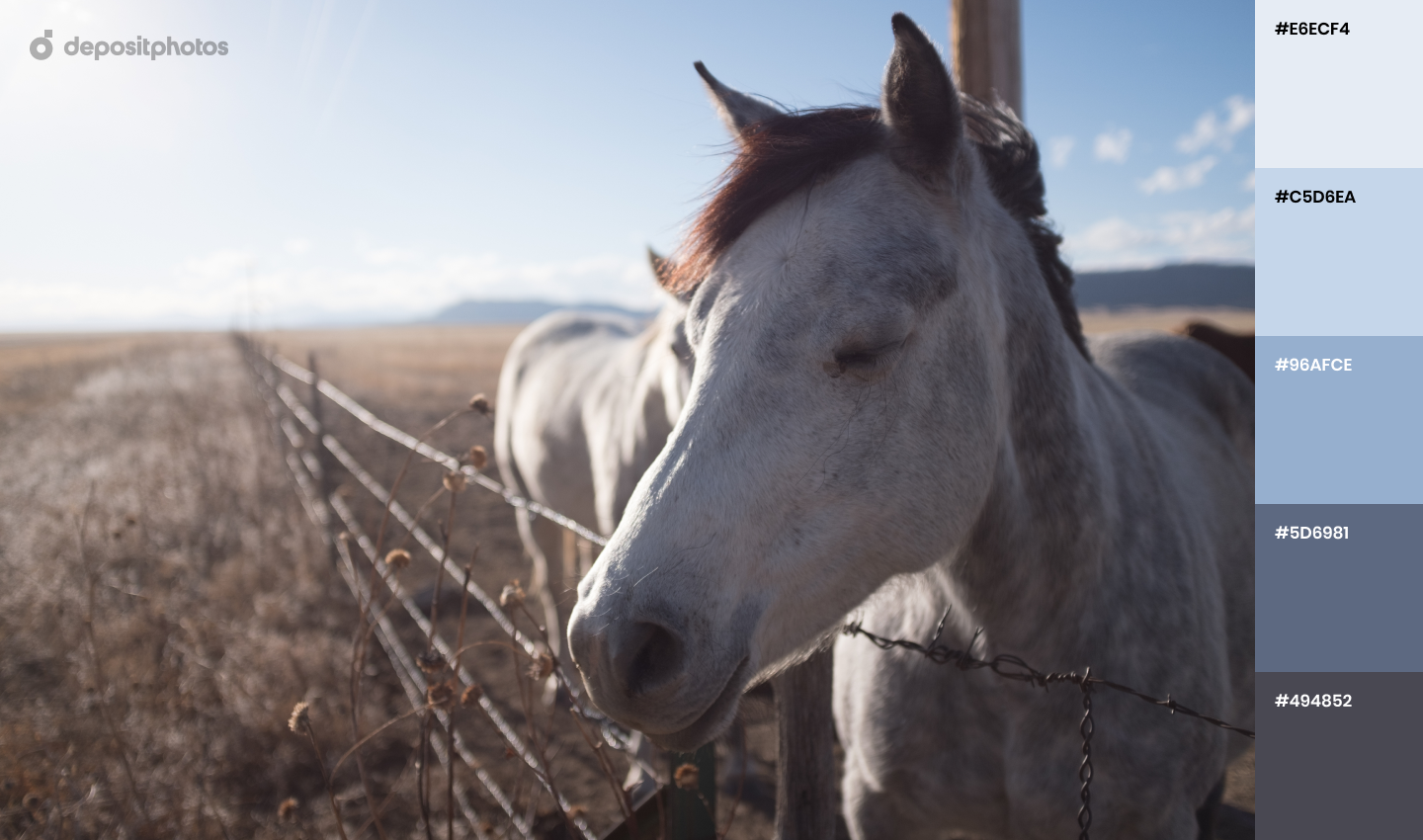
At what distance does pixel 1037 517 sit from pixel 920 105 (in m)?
0.99

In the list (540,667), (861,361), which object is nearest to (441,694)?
(540,667)

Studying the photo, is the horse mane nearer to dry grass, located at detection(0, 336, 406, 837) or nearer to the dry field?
the dry field

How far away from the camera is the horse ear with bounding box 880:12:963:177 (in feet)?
4.59

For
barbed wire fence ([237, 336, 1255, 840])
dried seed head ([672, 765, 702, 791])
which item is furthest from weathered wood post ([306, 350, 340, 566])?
dried seed head ([672, 765, 702, 791])

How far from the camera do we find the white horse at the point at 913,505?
A: 3.94 ft

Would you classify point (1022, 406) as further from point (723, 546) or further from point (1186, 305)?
point (1186, 305)

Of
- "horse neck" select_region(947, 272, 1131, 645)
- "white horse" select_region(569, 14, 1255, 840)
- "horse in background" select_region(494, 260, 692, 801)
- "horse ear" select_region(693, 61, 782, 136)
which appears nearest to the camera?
"white horse" select_region(569, 14, 1255, 840)

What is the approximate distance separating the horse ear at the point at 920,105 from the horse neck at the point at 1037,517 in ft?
1.42

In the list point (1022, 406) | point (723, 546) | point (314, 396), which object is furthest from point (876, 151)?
point (314, 396)

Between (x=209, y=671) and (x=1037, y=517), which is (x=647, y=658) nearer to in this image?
(x=1037, y=517)

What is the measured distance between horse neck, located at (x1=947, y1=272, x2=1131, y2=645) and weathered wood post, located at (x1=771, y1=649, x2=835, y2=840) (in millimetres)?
459

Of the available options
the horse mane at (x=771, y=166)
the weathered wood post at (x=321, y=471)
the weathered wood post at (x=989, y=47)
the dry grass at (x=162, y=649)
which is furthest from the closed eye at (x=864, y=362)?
the weathered wood post at (x=321, y=471)

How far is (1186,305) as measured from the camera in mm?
68375

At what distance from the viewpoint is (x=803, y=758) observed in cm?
160
